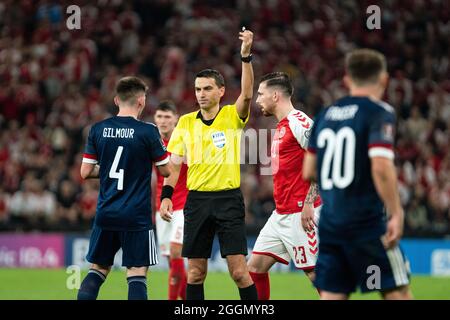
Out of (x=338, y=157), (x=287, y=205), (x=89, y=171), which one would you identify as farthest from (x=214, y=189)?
(x=338, y=157)

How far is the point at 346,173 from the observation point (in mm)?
5215

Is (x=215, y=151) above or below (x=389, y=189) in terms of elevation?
above

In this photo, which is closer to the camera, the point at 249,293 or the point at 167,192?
the point at 249,293

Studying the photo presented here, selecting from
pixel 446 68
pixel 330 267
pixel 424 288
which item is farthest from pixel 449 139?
pixel 330 267

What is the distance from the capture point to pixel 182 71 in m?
19.9

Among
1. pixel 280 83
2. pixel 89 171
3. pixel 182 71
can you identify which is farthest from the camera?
pixel 182 71

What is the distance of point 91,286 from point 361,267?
2.75m

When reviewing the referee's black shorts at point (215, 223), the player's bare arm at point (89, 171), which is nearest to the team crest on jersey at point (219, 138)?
the referee's black shorts at point (215, 223)

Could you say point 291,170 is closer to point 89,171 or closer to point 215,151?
point 215,151

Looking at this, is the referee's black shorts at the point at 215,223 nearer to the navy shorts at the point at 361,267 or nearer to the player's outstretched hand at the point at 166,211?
the player's outstretched hand at the point at 166,211

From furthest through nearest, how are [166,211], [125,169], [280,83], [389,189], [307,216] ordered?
[280,83] < [166,211] < [307,216] < [125,169] < [389,189]
